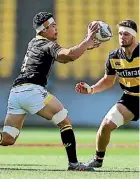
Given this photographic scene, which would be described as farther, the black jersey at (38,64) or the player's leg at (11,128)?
the player's leg at (11,128)

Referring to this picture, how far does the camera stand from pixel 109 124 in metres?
9.73

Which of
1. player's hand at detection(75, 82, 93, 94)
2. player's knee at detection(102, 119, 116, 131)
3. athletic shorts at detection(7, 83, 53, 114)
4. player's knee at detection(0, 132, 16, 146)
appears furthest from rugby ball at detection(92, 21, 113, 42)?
player's knee at detection(0, 132, 16, 146)

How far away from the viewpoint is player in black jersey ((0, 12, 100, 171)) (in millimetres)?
9398

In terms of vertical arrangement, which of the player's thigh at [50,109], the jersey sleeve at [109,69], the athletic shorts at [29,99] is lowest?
the player's thigh at [50,109]

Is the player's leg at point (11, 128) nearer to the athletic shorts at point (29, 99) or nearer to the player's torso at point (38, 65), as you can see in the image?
the athletic shorts at point (29, 99)

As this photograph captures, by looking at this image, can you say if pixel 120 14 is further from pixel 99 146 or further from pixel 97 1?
pixel 99 146

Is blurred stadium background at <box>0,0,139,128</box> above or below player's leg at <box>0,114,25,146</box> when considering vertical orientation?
below

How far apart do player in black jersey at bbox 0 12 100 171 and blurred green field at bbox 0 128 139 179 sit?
37cm

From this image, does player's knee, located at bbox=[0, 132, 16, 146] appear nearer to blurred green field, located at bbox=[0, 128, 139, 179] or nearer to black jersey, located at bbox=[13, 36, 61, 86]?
blurred green field, located at bbox=[0, 128, 139, 179]

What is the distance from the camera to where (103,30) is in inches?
374

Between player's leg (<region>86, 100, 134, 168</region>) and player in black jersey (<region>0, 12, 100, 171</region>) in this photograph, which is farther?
player's leg (<region>86, 100, 134, 168</region>)

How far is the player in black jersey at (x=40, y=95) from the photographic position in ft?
30.8

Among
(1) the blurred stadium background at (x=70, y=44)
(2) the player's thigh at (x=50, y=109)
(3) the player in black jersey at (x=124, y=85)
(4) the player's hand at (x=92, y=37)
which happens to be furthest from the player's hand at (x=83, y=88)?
(1) the blurred stadium background at (x=70, y=44)

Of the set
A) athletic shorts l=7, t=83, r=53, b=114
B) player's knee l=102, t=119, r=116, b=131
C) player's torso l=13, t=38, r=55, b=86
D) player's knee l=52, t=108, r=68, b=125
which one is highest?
player's torso l=13, t=38, r=55, b=86
